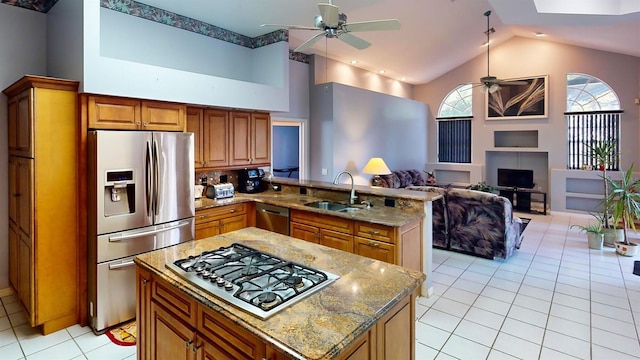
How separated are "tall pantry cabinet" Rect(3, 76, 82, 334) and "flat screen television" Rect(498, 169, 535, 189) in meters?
8.79

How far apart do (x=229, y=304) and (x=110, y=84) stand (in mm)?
2485

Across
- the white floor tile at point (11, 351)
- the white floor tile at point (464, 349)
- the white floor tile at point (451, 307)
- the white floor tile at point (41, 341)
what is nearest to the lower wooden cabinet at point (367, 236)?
the white floor tile at point (451, 307)

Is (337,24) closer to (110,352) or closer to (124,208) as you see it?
(124,208)

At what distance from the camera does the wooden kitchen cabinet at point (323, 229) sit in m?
3.31

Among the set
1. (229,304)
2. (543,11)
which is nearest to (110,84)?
(229,304)

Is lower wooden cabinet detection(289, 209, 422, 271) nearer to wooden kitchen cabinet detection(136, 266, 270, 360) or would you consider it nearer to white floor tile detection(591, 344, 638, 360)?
white floor tile detection(591, 344, 638, 360)

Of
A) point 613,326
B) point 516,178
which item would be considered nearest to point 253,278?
point 613,326

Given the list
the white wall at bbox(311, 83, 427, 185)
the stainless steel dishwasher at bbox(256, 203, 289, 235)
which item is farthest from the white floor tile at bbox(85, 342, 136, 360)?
the white wall at bbox(311, 83, 427, 185)

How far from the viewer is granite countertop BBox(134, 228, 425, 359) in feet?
3.83

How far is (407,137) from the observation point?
8.88 m

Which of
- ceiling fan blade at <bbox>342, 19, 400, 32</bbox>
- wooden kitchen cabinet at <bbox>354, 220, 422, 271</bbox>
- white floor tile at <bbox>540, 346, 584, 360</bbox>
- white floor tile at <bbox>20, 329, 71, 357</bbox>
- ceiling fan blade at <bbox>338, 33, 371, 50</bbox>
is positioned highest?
ceiling fan blade at <bbox>338, 33, 371, 50</bbox>

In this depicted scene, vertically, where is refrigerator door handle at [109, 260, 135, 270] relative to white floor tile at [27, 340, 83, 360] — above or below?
above

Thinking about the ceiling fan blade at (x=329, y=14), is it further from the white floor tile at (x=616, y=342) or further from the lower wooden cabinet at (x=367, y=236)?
the white floor tile at (x=616, y=342)

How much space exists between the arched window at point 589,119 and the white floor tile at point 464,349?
6.71 m
